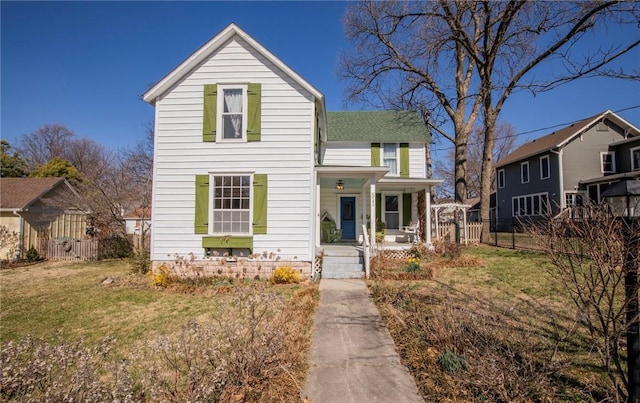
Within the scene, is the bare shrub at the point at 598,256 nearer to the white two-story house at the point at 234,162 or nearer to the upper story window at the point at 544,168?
the white two-story house at the point at 234,162

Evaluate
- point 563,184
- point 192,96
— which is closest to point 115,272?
point 192,96

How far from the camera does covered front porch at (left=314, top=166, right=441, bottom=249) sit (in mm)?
13492

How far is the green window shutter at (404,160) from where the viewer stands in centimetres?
1558

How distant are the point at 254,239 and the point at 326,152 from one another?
7.66 metres

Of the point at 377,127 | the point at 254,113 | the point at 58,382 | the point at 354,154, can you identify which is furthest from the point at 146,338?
the point at 377,127

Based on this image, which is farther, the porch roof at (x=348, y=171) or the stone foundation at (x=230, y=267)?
the porch roof at (x=348, y=171)

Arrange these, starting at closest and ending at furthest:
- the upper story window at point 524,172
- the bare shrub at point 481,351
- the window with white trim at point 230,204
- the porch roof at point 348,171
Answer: the bare shrub at point 481,351
the window with white trim at point 230,204
the porch roof at point 348,171
the upper story window at point 524,172

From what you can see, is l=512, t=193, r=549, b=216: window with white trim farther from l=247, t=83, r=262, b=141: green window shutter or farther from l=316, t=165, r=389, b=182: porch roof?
l=247, t=83, r=262, b=141: green window shutter

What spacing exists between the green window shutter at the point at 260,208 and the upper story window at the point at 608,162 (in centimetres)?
2464

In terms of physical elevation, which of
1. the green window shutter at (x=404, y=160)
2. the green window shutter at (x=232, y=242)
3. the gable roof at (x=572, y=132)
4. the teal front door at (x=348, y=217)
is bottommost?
the green window shutter at (x=232, y=242)

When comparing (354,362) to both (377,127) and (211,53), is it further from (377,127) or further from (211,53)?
(377,127)

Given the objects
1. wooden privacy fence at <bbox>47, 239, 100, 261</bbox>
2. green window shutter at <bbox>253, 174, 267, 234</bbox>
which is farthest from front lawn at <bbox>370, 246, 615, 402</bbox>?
wooden privacy fence at <bbox>47, 239, 100, 261</bbox>

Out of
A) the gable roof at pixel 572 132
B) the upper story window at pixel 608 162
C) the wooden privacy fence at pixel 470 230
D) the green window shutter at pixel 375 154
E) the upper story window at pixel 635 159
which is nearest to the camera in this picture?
the green window shutter at pixel 375 154

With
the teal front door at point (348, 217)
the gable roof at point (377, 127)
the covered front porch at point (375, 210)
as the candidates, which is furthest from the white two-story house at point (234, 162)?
the gable roof at point (377, 127)
